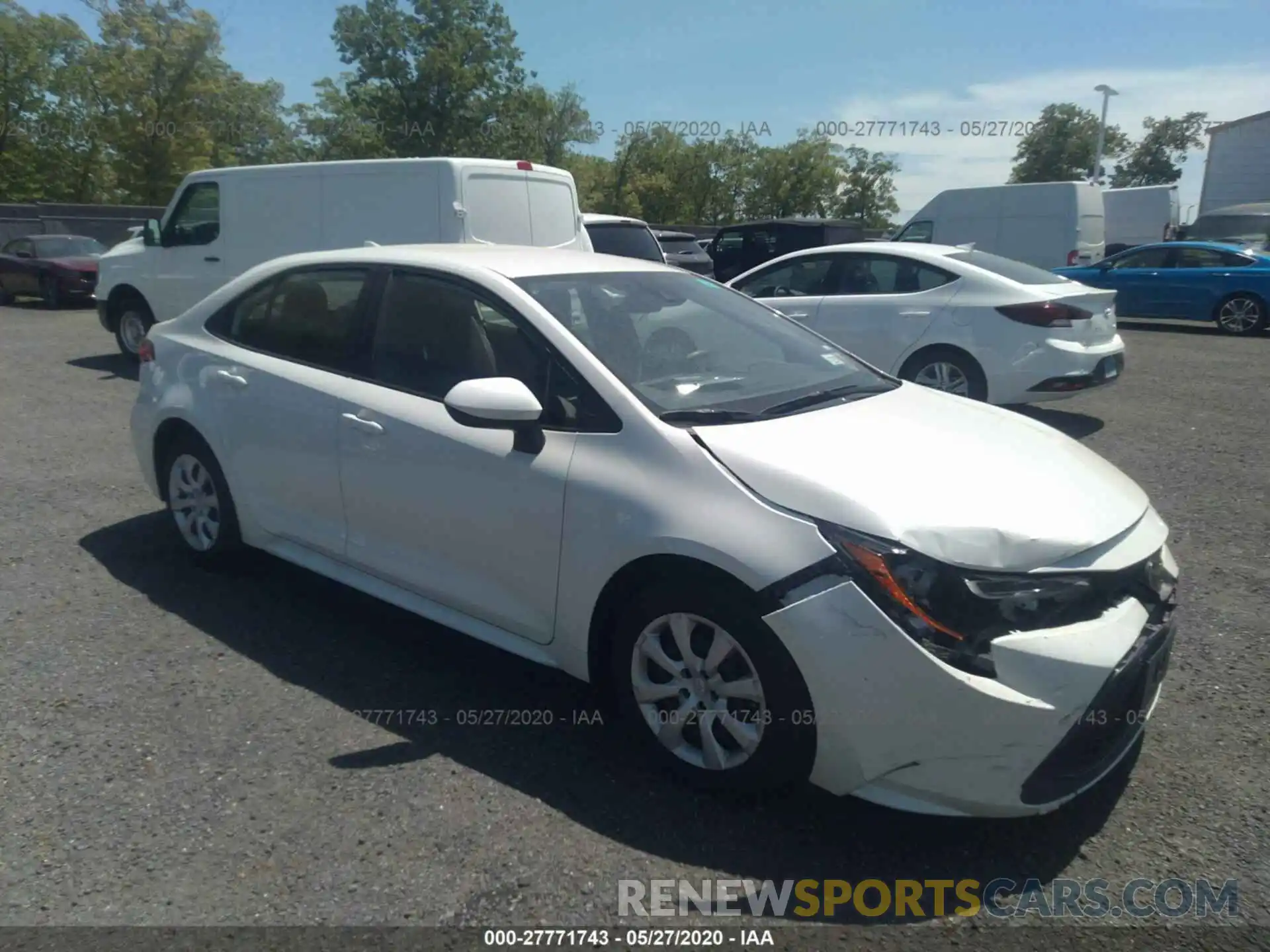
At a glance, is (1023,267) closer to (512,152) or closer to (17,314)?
(17,314)

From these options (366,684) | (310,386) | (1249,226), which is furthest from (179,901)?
(1249,226)

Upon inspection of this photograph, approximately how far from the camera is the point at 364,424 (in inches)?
152

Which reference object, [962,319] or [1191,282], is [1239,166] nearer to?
[1191,282]

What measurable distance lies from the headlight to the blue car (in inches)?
603

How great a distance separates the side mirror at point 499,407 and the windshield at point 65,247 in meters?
18.7

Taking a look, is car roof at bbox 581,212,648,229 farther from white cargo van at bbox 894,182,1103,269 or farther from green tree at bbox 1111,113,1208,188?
green tree at bbox 1111,113,1208,188

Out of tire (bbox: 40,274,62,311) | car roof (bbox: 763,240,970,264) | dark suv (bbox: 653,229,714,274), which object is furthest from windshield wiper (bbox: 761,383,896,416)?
tire (bbox: 40,274,62,311)

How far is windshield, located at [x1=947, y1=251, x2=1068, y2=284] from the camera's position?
835 centimetres

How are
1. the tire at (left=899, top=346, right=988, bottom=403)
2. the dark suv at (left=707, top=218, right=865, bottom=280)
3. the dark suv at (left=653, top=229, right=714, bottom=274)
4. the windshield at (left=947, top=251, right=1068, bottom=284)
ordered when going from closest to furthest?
the tire at (left=899, top=346, right=988, bottom=403) < the windshield at (left=947, top=251, right=1068, bottom=284) < the dark suv at (left=653, top=229, right=714, bottom=274) < the dark suv at (left=707, top=218, right=865, bottom=280)

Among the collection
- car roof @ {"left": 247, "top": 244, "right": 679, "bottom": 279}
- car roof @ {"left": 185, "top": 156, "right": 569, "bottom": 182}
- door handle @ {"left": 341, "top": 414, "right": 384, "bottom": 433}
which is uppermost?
car roof @ {"left": 185, "top": 156, "right": 569, "bottom": 182}

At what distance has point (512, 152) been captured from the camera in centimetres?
3997

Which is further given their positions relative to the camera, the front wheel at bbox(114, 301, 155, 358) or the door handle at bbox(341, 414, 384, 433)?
the front wheel at bbox(114, 301, 155, 358)

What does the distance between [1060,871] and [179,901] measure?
2.42 meters

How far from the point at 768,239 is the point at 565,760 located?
14730mm
